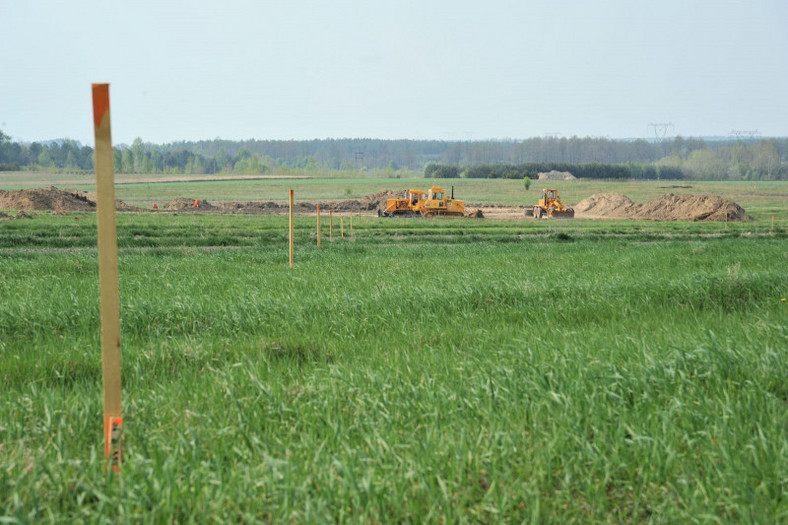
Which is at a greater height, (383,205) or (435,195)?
(435,195)

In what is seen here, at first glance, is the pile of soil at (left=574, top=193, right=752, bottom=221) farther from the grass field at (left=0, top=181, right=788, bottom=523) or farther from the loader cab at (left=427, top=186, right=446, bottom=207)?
the grass field at (left=0, top=181, right=788, bottom=523)

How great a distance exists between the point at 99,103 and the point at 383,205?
203 ft

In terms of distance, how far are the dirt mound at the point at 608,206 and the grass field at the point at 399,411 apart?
55792 mm

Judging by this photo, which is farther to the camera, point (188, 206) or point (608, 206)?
point (608, 206)

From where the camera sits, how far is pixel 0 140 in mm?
177625

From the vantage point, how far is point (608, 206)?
64.9m

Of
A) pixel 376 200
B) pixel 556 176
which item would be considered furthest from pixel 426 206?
pixel 556 176

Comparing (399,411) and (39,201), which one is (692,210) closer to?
(39,201)

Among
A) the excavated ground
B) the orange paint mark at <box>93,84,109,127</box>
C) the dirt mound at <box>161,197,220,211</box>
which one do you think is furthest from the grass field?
the dirt mound at <box>161,197,220,211</box>

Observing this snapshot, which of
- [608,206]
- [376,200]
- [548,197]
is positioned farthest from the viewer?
[376,200]

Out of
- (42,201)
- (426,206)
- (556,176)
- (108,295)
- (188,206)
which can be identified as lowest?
(188,206)

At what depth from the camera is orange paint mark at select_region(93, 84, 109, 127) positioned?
3539 mm

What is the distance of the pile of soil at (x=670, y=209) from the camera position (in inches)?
2151

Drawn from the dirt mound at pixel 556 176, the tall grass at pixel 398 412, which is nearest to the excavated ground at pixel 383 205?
the tall grass at pixel 398 412
